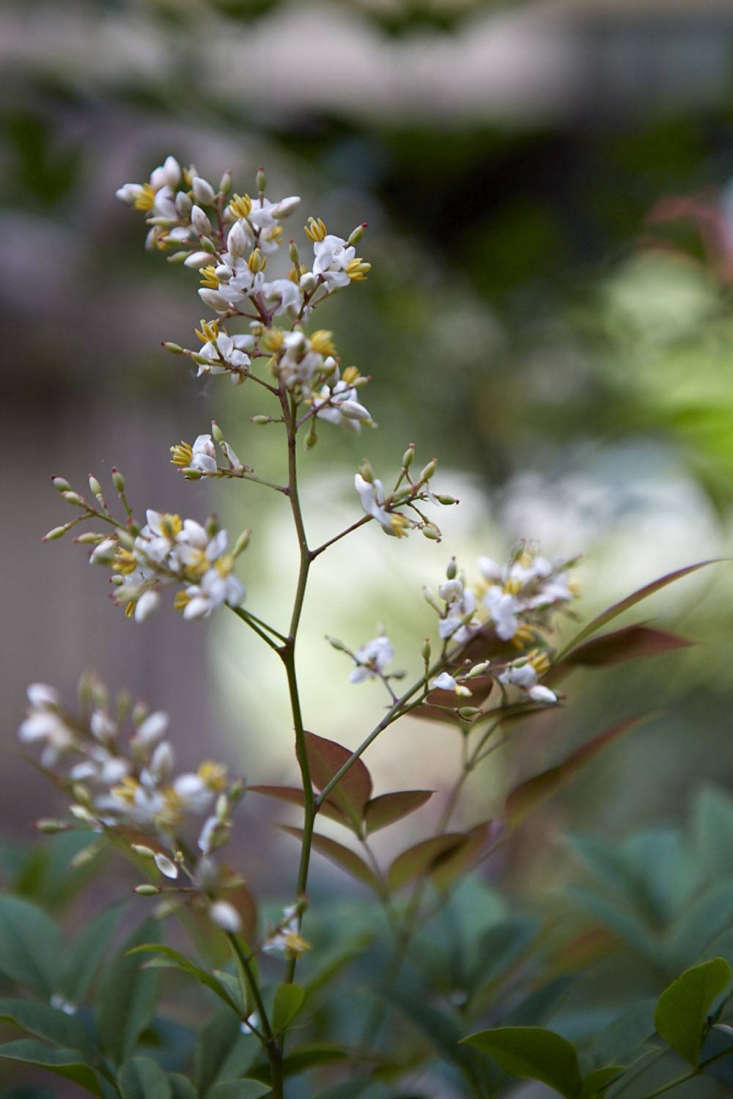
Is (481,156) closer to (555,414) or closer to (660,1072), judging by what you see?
(555,414)

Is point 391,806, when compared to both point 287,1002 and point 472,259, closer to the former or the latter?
point 287,1002

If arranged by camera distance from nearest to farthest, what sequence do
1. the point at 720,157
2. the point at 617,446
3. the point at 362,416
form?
1. the point at 362,416
2. the point at 617,446
3. the point at 720,157

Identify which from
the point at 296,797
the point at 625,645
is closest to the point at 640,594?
the point at 625,645

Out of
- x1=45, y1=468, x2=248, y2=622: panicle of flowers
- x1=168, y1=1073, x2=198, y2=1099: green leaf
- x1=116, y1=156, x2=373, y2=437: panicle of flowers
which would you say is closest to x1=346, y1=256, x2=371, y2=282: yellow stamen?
x1=116, y1=156, x2=373, y2=437: panicle of flowers

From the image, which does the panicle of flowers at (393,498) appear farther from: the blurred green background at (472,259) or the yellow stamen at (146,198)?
the blurred green background at (472,259)

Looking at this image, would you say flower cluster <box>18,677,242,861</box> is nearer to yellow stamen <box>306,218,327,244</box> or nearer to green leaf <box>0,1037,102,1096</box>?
green leaf <box>0,1037,102,1096</box>

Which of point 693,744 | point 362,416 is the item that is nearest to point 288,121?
point 362,416
